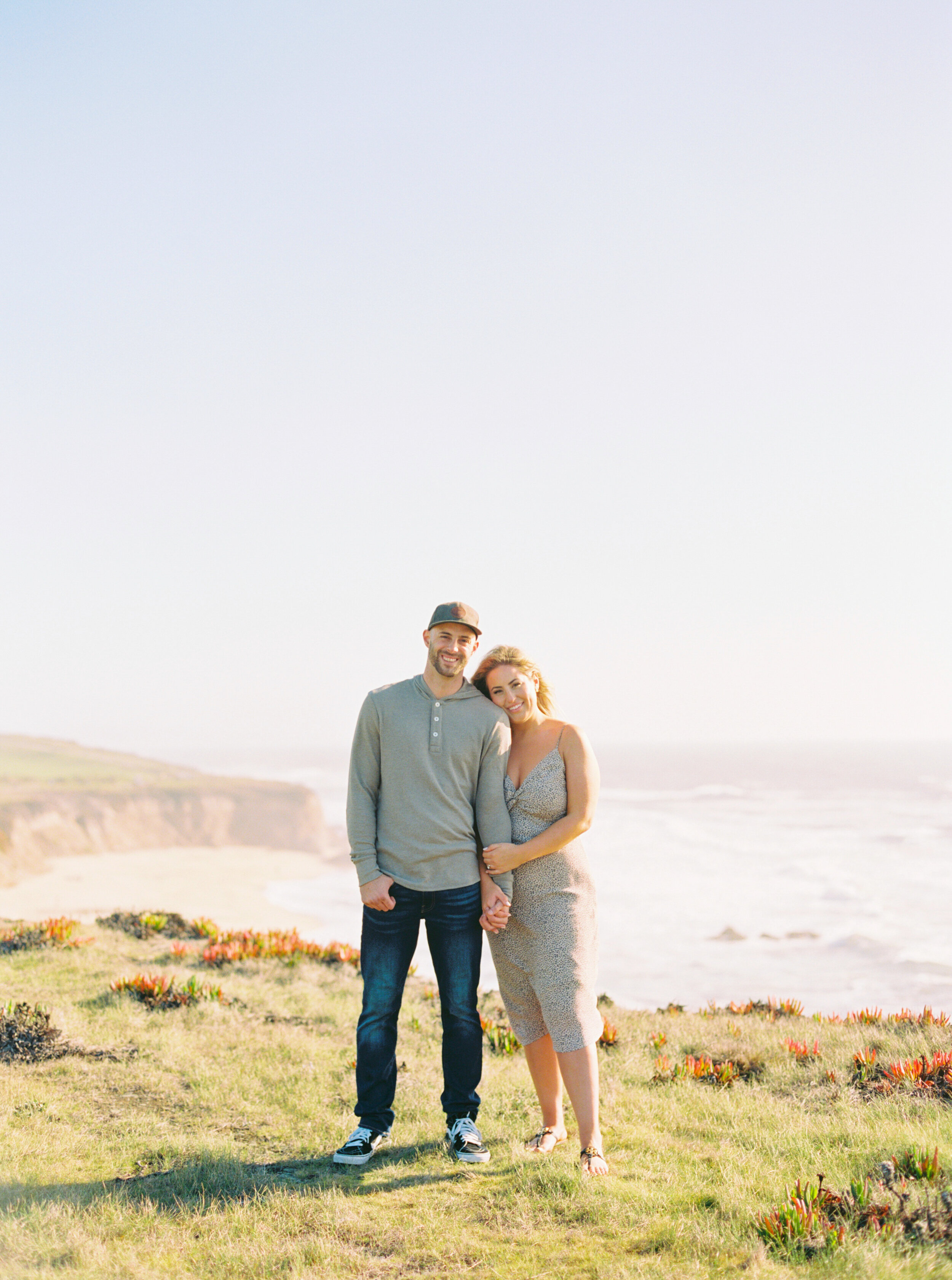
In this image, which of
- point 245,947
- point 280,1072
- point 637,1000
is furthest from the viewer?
point 637,1000

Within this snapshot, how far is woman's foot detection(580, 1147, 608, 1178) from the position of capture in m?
3.90

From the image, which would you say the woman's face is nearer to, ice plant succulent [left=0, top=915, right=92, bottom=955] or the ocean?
ice plant succulent [left=0, top=915, right=92, bottom=955]

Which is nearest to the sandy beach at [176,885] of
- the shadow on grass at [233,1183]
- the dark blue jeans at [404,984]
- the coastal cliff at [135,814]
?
the coastal cliff at [135,814]

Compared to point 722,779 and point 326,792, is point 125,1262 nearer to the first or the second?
Answer: point 326,792

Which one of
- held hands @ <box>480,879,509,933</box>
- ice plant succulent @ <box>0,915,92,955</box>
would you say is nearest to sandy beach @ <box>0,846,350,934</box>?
ice plant succulent @ <box>0,915,92,955</box>

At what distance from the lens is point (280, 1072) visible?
589cm

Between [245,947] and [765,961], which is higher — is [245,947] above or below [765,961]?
above

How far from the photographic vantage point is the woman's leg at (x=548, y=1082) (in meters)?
4.36

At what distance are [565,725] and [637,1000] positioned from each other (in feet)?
37.6

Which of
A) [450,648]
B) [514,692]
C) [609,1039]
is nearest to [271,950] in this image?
[609,1039]

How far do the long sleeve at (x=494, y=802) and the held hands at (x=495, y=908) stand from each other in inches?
1.7

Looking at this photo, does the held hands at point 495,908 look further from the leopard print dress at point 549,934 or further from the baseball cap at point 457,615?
the baseball cap at point 457,615

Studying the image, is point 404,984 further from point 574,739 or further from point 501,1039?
point 501,1039

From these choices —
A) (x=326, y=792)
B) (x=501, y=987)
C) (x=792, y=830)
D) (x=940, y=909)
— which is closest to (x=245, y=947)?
(x=501, y=987)
